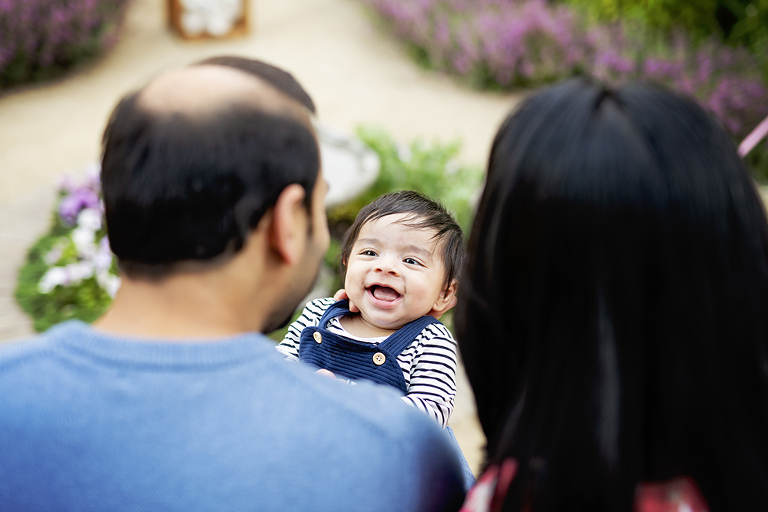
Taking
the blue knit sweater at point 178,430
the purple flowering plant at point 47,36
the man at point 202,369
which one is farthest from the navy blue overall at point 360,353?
the purple flowering plant at point 47,36

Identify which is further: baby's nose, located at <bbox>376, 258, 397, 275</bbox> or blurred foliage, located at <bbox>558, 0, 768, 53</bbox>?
blurred foliage, located at <bbox>558, 0, 768, 53</bbox>

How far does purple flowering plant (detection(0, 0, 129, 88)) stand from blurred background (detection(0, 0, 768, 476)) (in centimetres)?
2

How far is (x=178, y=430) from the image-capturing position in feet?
2.81

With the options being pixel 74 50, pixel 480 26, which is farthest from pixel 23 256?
pixel 480 26

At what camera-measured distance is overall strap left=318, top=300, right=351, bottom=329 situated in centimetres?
181

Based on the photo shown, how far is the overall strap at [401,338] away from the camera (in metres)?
1.71

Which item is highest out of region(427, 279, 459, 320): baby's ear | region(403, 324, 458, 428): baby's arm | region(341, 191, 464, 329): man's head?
region(341, 191, 464, 329): man's head

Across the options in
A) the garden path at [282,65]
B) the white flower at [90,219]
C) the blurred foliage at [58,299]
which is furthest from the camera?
the garden path at [282,65]

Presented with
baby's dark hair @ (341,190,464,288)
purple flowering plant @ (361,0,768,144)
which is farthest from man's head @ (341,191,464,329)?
purple flowering plant @ (361,0,768,144)

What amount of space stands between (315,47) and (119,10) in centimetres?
282

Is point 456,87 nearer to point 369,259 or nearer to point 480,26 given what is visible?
point 480,26

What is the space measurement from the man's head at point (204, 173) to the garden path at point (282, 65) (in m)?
2.54

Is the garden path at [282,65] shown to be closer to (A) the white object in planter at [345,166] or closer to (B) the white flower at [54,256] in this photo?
(B) the white flower at [54,256]

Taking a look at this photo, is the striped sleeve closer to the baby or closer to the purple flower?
the baby
